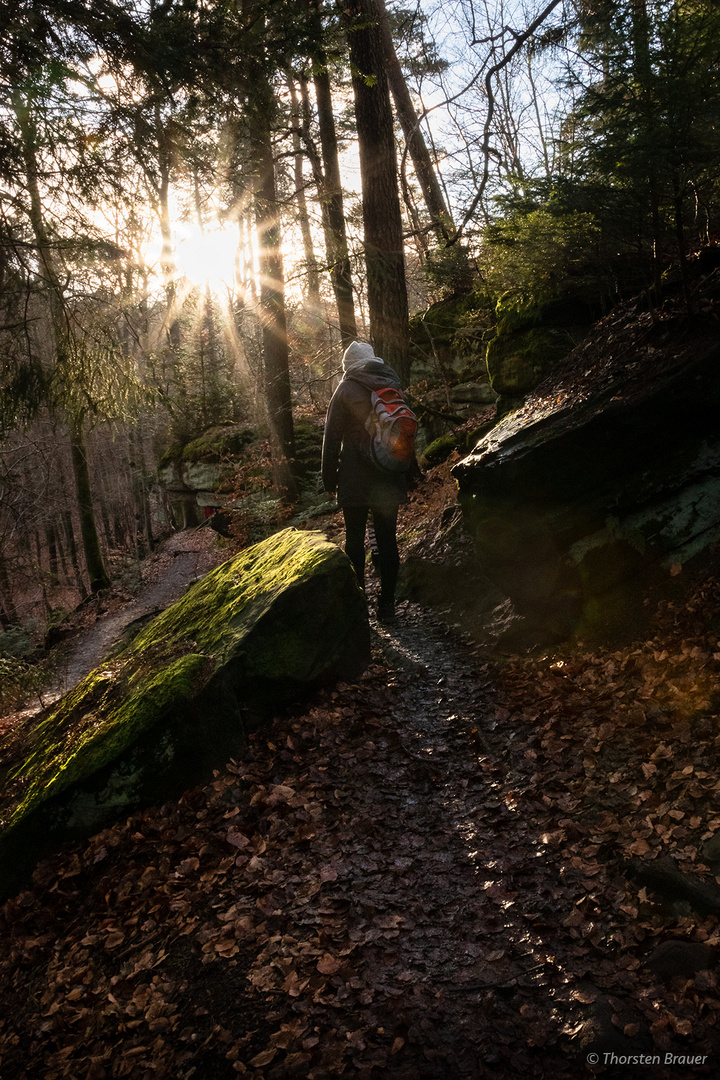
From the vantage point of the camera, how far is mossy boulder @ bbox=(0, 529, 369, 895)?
13.4 feet

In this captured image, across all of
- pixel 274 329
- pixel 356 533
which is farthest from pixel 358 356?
pixel 274 329

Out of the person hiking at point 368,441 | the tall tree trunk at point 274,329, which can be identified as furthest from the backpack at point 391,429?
the tall tree trunk at point 274,329

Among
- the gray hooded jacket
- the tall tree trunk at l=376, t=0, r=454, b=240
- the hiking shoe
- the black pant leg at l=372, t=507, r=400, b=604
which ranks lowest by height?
the hiking shoe

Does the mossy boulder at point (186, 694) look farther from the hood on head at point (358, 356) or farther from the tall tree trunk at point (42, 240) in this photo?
the tall tree trunk at point (42, 240)

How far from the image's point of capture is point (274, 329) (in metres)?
12.5

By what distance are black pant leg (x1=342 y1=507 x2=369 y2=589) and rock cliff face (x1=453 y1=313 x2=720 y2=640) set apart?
1.14 meters

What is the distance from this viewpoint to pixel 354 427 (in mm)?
5828

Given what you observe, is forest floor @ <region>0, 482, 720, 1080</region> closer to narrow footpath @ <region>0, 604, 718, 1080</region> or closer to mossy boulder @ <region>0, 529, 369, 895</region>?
narrow footpath @ <region>0, 604, 718, 1080</region>

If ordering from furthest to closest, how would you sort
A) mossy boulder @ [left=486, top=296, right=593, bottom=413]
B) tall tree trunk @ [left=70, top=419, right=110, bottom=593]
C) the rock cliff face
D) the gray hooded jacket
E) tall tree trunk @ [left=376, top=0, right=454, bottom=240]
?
tall tree trunk @ [left=70, top=419, right=110, bottom=593] → tall tree trunk @ [left=376, top=0, right=454, bottom=240] → mossy boulder @ [left=486, top=296, right=593, bottom=413] → the gray hooded jacket → the rock cliff face

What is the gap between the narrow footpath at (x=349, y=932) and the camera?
2.48 meters

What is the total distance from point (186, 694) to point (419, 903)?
208cm

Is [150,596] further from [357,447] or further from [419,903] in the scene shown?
[419,903]

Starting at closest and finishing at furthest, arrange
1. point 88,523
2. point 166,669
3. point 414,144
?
point 166,669, point 414,144, point 88,523

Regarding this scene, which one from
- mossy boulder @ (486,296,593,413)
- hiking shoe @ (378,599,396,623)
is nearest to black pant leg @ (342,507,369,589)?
hiking shoe @ (378,599,396,623)
